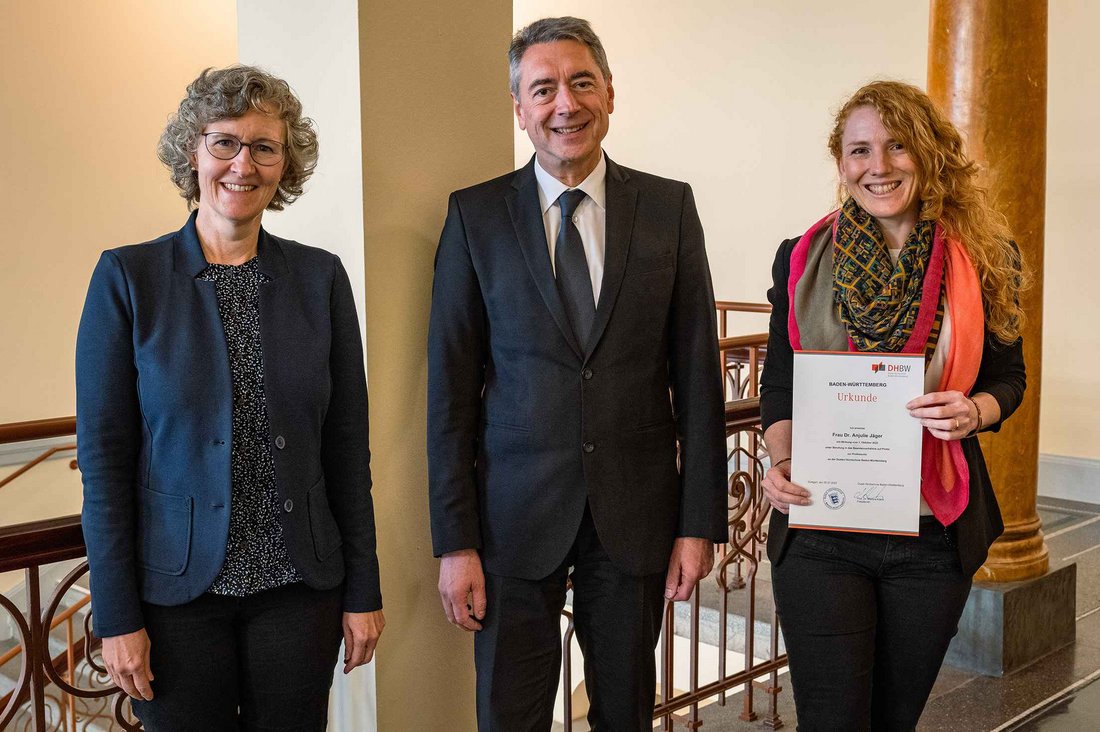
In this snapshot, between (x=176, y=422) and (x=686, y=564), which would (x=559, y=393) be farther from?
(x=176, y=422)

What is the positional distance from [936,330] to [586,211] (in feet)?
2.43

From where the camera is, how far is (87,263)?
639 cm

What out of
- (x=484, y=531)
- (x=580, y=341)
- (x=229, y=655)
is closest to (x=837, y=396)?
(x=580, y=341)

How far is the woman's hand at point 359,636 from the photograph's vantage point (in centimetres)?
184

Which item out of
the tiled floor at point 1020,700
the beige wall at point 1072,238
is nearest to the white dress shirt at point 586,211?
the tiled floor at point 1020,700

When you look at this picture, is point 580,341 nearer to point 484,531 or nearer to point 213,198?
point 484,531

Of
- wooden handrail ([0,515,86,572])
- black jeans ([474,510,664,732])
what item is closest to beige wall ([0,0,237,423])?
wooden handrail ([0,515,86,572])

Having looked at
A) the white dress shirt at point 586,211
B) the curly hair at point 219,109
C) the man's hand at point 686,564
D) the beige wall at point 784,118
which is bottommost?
the man's hand at point 686,564

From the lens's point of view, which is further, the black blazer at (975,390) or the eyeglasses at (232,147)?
the black blazer at (975,390)

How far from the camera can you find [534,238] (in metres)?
2.02

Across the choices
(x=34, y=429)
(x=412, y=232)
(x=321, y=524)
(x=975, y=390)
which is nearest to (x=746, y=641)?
(x=975, y=390)

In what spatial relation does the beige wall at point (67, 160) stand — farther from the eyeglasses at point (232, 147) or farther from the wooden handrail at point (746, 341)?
the eyeglasses at point (232, 147)

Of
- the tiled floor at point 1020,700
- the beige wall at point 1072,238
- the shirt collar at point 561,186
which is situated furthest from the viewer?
the beige wall at point 1072,238

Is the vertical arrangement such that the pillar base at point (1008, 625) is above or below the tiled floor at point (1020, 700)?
above
